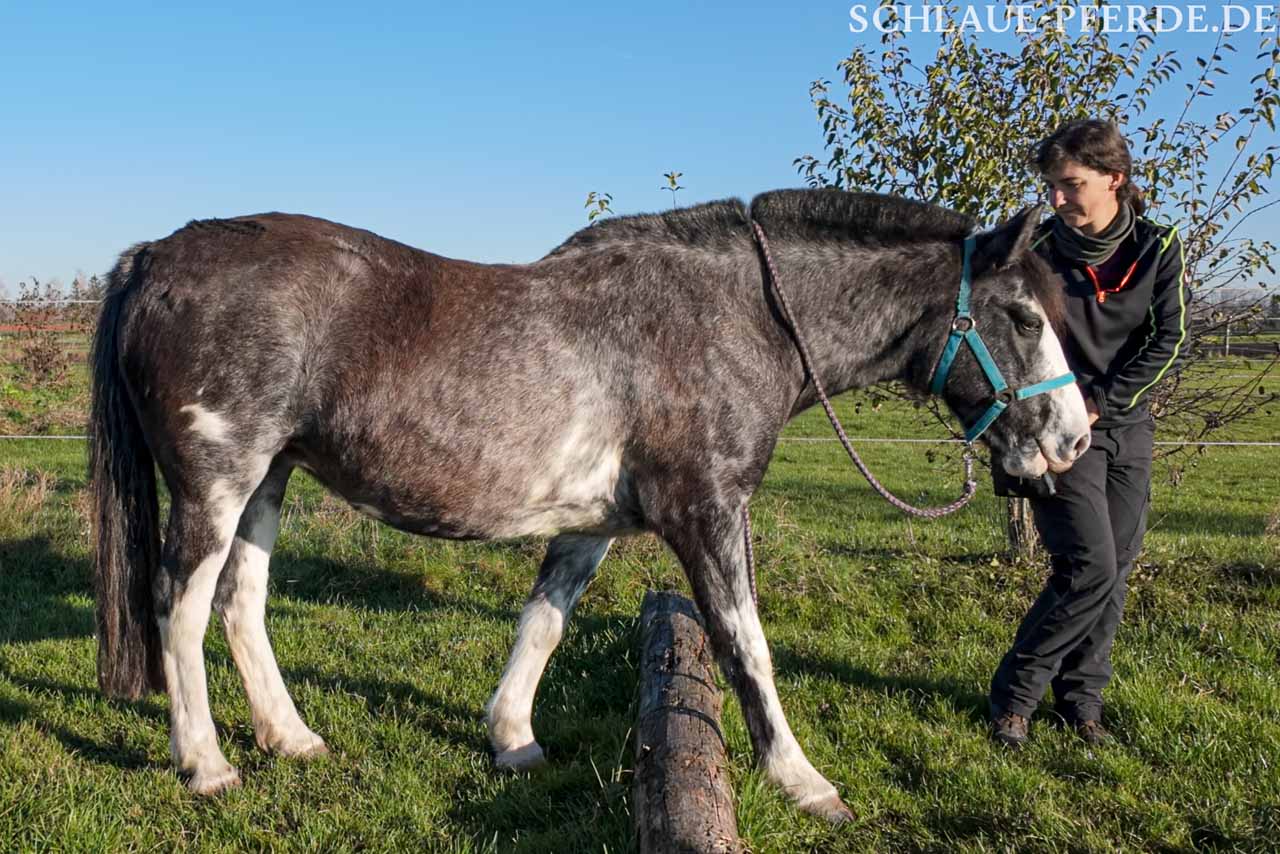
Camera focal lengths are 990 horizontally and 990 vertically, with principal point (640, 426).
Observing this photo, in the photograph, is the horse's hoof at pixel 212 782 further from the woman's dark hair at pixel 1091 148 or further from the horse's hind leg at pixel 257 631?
the woman's dark hair at pixel 1091 148

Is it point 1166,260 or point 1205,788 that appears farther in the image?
point 1166,260

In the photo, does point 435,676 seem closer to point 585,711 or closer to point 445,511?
point 585,711

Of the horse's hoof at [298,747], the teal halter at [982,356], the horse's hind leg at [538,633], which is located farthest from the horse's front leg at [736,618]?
the horse's hoof at [298,747]

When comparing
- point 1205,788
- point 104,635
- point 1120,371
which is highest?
point 1120,371

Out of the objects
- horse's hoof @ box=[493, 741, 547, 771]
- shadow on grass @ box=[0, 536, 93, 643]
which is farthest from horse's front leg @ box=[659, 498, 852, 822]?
shadow on grass @ box=[0, 536, 93, 643]

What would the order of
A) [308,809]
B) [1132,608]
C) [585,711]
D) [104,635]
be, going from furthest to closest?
[1132,608] → [585,711] → [104,635] → [308,809]

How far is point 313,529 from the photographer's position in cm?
796

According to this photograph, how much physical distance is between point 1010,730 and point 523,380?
2620 millimetres

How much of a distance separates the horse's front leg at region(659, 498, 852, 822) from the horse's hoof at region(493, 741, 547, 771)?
96 centimetres

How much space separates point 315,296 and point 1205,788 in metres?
3.84

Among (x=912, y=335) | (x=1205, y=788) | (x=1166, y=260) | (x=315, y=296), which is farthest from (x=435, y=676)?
(x=1166, y=260)

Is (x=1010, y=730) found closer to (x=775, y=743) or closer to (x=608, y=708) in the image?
(x=775, y=743)

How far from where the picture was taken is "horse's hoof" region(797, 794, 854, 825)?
11.8 feet

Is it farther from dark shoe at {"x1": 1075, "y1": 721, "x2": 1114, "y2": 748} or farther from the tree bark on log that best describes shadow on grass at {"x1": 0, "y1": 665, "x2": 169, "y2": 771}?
dark shoe at {"x1": 1075, "y1": 721, "x2": 1114, "y2": 748}
